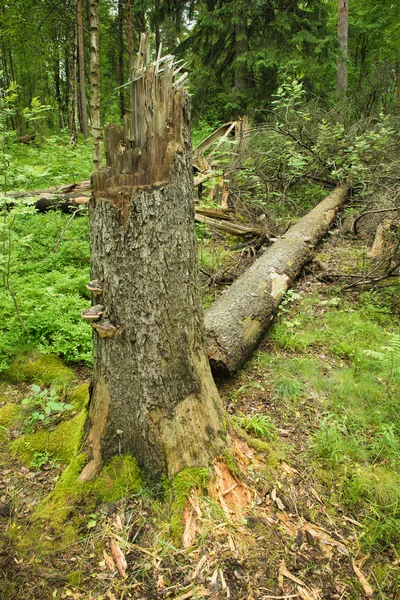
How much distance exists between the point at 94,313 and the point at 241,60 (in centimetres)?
1086


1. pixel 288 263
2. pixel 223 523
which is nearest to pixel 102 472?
pixel 223 523

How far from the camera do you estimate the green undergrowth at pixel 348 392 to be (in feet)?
7.84

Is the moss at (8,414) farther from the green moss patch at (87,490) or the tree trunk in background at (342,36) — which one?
the tree trunk in background at (342,36)

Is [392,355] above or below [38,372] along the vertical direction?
above

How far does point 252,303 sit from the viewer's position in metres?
4.12

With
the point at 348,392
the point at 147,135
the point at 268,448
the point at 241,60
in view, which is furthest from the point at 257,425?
the point at 241,60

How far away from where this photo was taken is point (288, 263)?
5172 mm

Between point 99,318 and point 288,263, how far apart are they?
11.8 ft

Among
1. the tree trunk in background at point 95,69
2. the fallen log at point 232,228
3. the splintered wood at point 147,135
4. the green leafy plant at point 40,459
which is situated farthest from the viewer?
the fallen log at point 232,228

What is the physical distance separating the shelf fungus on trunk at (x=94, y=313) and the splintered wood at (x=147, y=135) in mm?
666

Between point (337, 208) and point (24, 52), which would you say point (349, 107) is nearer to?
point (337, 208)

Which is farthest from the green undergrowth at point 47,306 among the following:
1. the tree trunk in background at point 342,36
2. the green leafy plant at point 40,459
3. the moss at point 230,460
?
the tree trunk in background at point 342,36

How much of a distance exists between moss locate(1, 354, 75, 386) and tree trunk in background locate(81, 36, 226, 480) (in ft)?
3.63

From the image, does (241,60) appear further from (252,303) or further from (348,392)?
(348,392)
